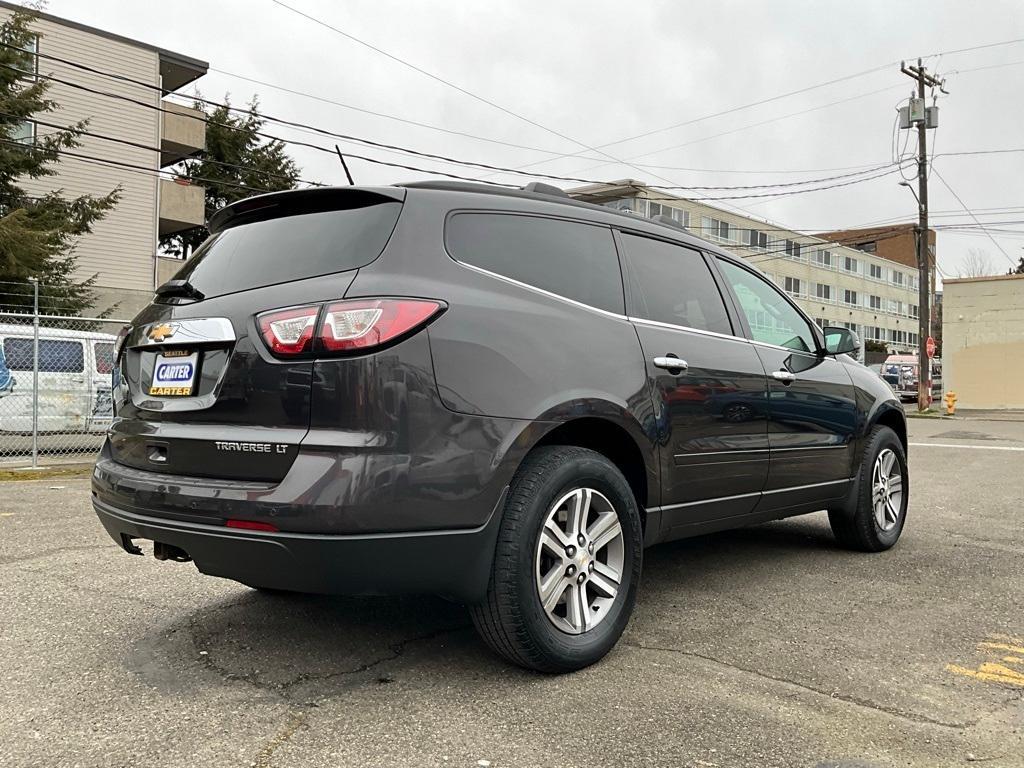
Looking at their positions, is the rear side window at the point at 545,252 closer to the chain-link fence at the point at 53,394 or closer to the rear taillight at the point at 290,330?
the rear taillight at the point at 290,330

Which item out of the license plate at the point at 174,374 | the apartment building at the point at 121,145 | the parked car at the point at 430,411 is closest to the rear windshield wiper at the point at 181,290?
the parked car at the point at 430,411

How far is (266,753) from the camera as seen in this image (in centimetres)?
232

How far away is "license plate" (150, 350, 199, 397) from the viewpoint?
2842 millimetres

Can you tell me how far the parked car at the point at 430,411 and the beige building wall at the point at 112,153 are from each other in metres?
23.8

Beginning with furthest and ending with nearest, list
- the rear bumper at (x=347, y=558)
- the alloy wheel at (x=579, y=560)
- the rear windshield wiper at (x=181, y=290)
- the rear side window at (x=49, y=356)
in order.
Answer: the rear side window at (x=49, y=356)
the rear windshield wiper at (x=181, y=290)
the alloy wheel at (x=579, y=560)
the rear bumper at (x=347, y=558)

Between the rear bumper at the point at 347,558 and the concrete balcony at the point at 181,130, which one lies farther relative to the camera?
the concrete balcony at the point at 181,130

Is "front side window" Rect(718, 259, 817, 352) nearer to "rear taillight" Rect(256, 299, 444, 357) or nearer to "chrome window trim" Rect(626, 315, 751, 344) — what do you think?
"chrome window trim" Rect(626, 315, 751, 344)

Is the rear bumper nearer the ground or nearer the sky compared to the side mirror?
nearer the ground

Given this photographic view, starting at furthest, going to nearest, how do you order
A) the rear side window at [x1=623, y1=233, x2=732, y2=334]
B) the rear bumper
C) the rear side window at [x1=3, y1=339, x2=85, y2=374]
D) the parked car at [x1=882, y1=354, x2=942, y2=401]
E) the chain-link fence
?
the parked car at [x1=882, y1=354, x2=942, y2=401] < the rear side window at [x1=3, y1=339, x2=85, y2=374] < the chain-link fence < the rear side window at [x1=623, y1=233, x2=732, y2=334] < the rear bumper

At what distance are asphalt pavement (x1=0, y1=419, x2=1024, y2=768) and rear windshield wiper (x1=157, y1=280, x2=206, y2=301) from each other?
53.5 inches

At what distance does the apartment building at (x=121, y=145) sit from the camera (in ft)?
78.3

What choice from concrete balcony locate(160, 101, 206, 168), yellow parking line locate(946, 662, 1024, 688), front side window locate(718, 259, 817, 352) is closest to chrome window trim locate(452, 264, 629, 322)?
front side window locate(718, 259, 817, 352)

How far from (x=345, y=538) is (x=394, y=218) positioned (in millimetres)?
1107

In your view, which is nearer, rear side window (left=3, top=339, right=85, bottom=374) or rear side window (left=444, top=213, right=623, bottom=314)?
rear side window (left=444, top=213, right=623, bottom=314)
